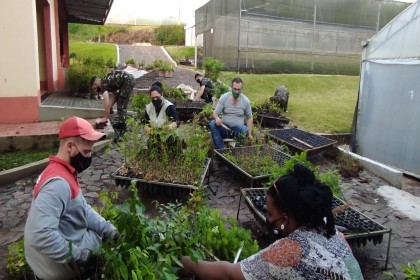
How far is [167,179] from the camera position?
4543mm

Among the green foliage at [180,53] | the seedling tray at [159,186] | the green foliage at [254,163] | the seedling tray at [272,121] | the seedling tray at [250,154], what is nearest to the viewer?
the seedling tray at [159,186]

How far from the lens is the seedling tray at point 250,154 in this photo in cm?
485

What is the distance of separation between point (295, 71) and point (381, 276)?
15.9 metres

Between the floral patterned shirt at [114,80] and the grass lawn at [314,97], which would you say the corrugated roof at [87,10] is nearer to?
the grass lawn at [314,97]

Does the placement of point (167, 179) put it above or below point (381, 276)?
above

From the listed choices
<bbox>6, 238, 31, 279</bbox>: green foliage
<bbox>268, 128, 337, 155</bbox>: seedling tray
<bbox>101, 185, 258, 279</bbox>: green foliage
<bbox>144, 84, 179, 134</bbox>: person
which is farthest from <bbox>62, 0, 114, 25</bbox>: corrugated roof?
<bbox>101, 185, 258, 279</bbox>: green foliage

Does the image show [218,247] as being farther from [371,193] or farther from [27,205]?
[371,193]

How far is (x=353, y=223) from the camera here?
3736 millimetres

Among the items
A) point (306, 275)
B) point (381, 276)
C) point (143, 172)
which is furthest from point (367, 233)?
point (143, 172)

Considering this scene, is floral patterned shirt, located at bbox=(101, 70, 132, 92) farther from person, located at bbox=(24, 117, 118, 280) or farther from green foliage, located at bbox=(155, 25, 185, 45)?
green foliage, located at bbox=(155, 25, 185, 45)

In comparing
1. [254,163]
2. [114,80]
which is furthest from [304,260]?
[114,80]

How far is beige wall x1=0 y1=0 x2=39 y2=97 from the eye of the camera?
21.7 ft

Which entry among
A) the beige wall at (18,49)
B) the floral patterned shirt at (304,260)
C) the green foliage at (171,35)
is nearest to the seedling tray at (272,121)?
the beige wall at (18,49)

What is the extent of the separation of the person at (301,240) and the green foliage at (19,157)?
4.84 meters
